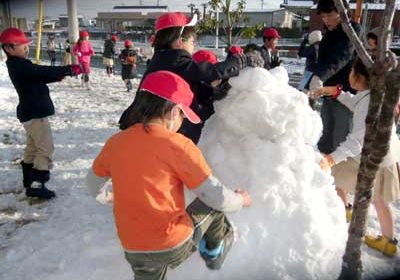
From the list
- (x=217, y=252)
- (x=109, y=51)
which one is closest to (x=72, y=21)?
(x=109, y=51)

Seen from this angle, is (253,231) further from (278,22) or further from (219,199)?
(278,22)

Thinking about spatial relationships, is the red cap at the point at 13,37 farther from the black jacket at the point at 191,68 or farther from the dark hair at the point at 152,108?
the dark hair at the point at 152,108

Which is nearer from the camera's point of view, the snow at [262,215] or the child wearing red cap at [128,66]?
the snow at [262,215]

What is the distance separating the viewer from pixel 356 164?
333 centimetres

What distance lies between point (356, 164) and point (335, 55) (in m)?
0.98

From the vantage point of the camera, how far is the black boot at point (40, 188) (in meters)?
4.45

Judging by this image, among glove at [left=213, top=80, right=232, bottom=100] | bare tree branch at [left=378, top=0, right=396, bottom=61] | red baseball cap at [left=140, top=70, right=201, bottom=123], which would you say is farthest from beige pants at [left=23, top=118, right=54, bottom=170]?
bare tree branch at [left=378, top=0, right=396, bottom=61]

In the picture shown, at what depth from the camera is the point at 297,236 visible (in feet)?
9.34

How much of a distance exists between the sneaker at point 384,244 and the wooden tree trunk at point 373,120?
2.50ft

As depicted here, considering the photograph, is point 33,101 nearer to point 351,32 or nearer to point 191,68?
point 191,68

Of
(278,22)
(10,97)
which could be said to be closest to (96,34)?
(278,22)

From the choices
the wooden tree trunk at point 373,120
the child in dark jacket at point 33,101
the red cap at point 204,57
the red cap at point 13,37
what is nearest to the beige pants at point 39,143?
the child in dark jacket at point 33,101

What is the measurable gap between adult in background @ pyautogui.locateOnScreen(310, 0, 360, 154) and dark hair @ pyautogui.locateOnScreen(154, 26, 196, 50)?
45.6 inches

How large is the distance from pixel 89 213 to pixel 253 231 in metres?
1.90
